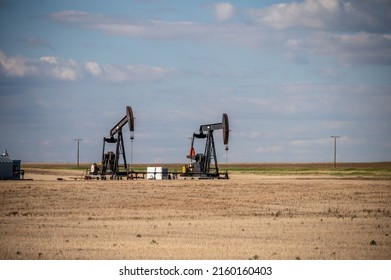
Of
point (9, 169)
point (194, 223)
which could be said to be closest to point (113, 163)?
point (9, 169)

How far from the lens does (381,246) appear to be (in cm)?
2298

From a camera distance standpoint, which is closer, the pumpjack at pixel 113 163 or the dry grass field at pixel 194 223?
the dry grass field at pixel 194 223

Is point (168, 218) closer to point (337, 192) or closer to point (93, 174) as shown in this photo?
point (337, 192)

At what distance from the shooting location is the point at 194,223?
98.3ft

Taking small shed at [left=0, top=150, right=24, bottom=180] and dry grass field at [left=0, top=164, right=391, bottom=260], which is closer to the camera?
dry grass field at [left=0, top=164, right=391, bottom=260]

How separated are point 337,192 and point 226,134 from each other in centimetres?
2323

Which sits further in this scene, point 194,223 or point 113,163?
point 113,163

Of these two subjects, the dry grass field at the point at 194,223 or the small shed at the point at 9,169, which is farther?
the small shed at the point at 9,169

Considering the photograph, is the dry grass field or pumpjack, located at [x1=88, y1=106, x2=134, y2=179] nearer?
the dry grass field

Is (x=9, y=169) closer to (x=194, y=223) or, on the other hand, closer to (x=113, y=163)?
(x=113, y=163)

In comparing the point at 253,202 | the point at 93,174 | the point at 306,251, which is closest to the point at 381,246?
the point at 306,251

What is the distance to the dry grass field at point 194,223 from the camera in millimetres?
21422

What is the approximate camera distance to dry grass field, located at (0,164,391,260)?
21.4 metres
